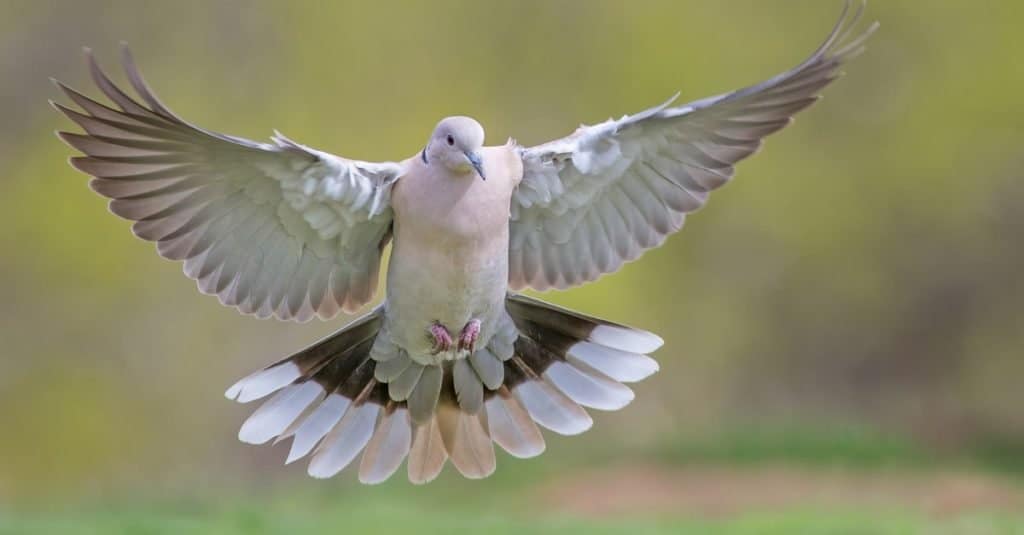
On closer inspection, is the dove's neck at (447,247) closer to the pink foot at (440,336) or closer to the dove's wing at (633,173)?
the pink foot at (440,336)

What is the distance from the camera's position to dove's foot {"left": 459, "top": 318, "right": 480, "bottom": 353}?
4902 millimetres

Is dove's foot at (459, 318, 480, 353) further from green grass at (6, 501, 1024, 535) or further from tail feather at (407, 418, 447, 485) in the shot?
green grass at (6, 501, 1024, 535)

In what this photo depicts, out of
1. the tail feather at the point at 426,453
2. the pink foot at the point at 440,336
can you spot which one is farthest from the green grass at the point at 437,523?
the pink foot at the point at 440,336

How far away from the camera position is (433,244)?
4.68 m

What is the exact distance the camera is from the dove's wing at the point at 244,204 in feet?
14.5

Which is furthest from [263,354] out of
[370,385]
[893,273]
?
[370,385]

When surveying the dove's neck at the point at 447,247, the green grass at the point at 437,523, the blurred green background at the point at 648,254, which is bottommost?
the dove's neck at the point at 447,247

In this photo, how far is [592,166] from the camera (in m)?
5.00

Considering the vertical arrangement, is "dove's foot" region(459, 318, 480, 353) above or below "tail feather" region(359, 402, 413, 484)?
above

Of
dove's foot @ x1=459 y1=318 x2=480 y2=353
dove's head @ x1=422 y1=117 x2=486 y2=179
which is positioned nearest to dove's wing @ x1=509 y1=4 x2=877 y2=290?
dove's head @ x1=422 y1=117 x2=486 y2=179

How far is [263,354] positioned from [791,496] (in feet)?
16.6

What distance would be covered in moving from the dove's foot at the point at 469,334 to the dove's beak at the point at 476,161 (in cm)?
64

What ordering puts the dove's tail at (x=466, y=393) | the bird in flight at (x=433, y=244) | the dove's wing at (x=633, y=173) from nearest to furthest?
1. the bird in flight at (x=433, y=244)
2. the dove's wing at (x=633, y=173)
3. the dove's tail at (x=466, y=393)

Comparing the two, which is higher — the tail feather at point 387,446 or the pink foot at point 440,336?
the pink foot at point 440,336
